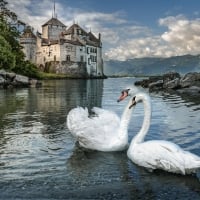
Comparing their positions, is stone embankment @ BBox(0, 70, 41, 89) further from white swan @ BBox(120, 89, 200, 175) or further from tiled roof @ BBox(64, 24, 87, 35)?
tiled roof @ BBox(64, 24, 87, 35)

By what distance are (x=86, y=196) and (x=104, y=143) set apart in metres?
3.24

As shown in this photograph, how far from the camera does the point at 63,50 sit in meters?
126

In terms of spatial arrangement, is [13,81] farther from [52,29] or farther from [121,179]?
[52,29]

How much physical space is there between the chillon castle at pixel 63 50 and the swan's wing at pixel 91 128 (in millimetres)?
A: 114436

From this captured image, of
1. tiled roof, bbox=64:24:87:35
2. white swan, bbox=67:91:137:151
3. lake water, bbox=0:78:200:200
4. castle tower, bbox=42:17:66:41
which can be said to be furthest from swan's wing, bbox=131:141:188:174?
castle tower, bbox=42:17:66:41

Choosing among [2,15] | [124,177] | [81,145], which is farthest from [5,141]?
[2,15]

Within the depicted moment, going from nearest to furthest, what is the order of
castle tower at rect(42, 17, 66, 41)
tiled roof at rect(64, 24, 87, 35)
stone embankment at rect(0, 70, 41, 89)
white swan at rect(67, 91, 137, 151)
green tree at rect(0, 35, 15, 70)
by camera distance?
white swan at rect(67, 91, 137, 151), stone embankment at rect(0, 70, 41, 89), green tree at rect(0, 35, 15, 70), tiled roof at rect(64, 24, 87, 35), castle tower at rect(42, 17, 66, 41)

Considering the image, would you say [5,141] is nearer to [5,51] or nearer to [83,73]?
[5,51]

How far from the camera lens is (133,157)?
28.7 feet

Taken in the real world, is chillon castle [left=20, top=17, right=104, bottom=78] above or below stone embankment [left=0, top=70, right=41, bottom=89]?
above

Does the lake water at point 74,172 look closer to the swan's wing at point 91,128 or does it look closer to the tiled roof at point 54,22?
the swan's wing at point 91,128

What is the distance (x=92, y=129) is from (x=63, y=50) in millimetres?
118171

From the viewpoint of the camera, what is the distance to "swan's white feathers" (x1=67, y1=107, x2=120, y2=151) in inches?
396

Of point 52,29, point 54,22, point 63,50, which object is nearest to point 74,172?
point 63,50
